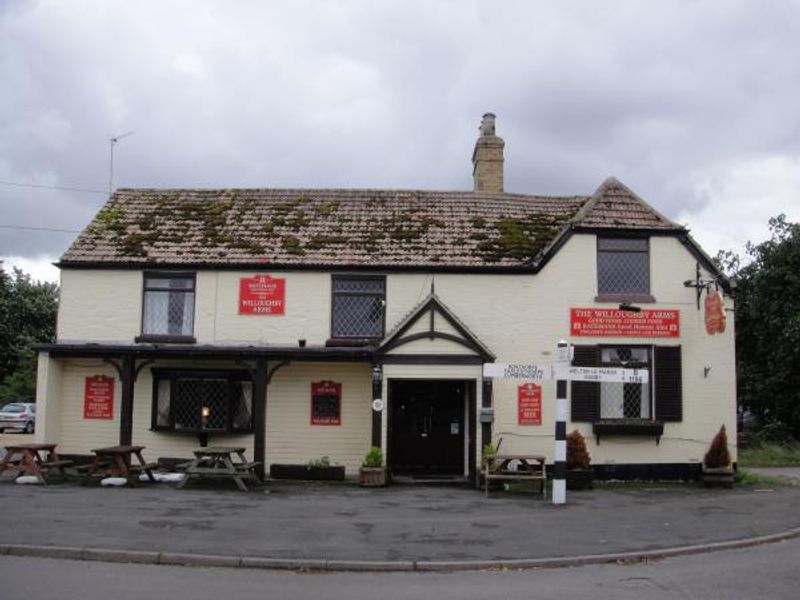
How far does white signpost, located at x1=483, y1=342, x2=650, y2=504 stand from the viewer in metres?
13.8

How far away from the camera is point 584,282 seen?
59.0 ft

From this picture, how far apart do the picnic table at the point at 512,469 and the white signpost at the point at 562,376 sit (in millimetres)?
1160

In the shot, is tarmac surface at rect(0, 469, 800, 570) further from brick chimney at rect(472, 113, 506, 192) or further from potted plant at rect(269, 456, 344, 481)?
brick chimney at rect(472, 113, 506, 192)

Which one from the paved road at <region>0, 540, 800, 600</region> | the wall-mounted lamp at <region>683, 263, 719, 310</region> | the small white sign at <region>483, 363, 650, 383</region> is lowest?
the paved road at <region>0, 540, 800, 600</region>

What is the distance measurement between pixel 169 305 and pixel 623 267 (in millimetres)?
10462

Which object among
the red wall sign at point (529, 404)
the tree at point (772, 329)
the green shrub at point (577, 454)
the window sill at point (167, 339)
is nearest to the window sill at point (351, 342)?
the window sill at point (167, 339)

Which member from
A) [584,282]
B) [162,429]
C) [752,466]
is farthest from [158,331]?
[752,466]

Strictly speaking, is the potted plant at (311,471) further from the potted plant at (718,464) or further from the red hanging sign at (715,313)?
the red hanging sign at (715,313)

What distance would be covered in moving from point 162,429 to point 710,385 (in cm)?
1237

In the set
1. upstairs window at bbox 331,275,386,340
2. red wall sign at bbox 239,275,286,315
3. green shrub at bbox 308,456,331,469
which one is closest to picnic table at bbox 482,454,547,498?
green shrub at bbox 308,456,331,469

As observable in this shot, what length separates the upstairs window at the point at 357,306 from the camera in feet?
59.4

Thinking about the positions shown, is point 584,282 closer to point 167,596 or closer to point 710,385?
point 710,385

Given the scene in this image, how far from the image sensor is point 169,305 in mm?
18375

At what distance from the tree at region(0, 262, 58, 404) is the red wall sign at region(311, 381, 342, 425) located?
97.6 feet
